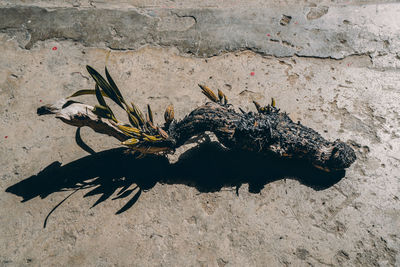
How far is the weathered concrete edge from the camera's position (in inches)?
149

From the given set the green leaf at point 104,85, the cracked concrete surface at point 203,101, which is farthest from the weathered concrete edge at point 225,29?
the green leaf at point 104,85

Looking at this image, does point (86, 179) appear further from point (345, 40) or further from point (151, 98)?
point (345, 40)

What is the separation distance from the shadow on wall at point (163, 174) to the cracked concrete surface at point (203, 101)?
8 cm

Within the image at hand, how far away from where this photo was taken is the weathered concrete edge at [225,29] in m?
3.80

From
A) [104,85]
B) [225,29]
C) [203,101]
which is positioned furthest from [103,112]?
[225,29]

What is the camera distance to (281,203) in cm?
289

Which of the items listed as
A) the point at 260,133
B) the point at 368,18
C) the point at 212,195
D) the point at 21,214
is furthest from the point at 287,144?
the point at 21,214

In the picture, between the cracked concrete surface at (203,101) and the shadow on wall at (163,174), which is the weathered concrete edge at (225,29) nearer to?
the cracked concrete surface at (203,101)

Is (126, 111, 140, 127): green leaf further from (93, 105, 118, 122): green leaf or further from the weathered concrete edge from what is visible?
the weathered concrete edge

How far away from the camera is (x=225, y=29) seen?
403cm

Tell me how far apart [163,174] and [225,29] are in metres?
2.18

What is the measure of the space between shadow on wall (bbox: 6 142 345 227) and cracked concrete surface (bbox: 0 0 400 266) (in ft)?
0.26

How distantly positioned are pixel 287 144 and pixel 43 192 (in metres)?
2.47

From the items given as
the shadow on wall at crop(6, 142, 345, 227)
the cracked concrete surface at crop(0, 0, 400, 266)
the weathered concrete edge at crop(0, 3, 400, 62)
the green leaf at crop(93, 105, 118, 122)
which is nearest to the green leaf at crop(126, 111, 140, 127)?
the green leaf at crop(93, 105, 118, 122)
